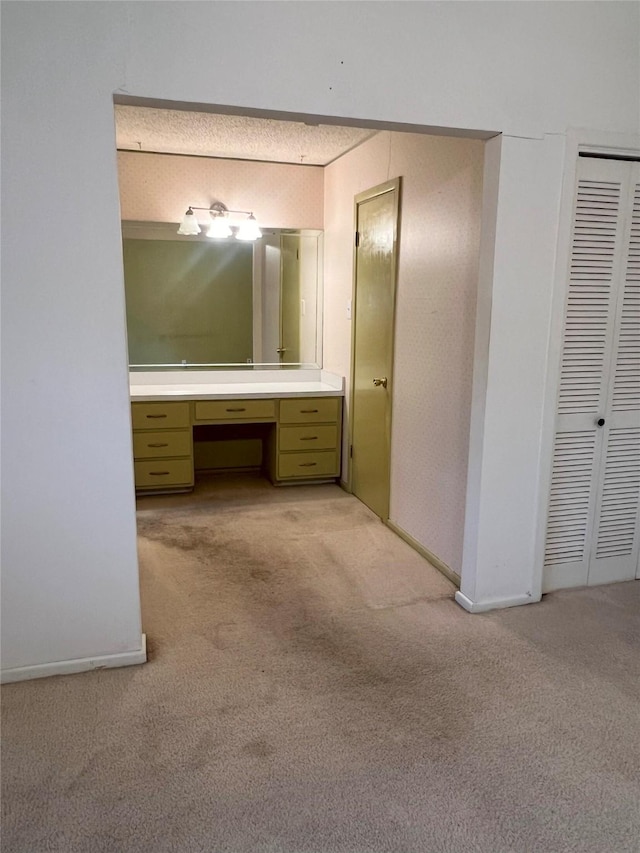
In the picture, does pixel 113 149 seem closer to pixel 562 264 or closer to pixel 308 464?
pixel 562 264

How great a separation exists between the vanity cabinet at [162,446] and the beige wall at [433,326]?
143 cm

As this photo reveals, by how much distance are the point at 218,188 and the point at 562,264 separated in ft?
9.04

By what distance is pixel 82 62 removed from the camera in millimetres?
1892

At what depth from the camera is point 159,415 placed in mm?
4066

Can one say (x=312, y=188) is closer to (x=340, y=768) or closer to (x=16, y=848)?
(x=340, y=768)

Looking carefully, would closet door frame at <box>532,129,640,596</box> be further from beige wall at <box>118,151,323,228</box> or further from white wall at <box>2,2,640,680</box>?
beige wall at <box>118,151,323,228</box>

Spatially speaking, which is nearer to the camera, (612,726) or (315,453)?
(612,726)

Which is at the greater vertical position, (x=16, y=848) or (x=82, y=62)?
(x=82, y=62)

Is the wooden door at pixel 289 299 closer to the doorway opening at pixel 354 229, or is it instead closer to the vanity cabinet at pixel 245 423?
the doorway opening at pixel 354 229

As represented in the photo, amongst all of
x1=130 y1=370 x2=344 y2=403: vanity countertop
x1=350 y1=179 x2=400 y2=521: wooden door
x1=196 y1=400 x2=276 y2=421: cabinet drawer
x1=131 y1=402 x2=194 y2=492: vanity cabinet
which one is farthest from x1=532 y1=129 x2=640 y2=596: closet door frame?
x1=131 y1=402 x2=194 y2=492: vanity cabinet

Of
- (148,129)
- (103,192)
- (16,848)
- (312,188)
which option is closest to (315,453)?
(312,188)

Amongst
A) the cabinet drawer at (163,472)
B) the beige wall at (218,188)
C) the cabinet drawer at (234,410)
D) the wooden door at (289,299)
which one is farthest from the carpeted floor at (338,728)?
the beige wall at (218,188)

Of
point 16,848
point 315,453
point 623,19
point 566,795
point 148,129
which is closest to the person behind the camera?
point 16,848

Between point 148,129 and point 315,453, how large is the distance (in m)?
2.33
